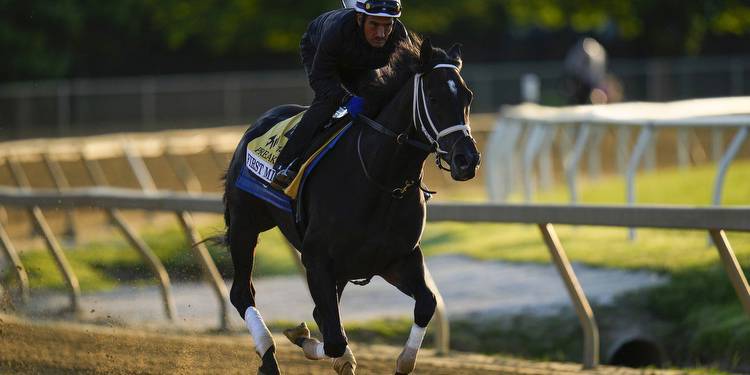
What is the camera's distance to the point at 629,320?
9.30m

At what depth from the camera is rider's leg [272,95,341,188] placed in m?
6.53

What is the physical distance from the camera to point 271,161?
6969mm

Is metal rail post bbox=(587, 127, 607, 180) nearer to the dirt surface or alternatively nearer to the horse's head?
the dirt surface

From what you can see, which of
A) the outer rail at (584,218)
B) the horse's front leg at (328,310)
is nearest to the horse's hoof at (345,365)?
the horse's front leg at (328,310)

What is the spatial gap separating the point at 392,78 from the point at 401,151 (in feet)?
1.26

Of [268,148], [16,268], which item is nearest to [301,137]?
[268,148]

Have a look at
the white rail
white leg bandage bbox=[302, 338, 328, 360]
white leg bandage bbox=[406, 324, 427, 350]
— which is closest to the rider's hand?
white leg bandage bbox=[406, 324, 427, 350]

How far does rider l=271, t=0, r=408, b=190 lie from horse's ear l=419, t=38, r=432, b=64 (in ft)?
1.15

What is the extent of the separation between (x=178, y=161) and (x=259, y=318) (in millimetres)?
10429

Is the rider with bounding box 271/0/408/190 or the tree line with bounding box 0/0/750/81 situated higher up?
the rider with bounding box 271/0/408/190

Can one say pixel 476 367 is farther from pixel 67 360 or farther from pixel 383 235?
pixel 67 360

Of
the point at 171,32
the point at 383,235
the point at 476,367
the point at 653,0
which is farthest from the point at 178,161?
the point at 653,0

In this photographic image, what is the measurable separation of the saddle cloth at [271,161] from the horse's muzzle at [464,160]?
102 cm

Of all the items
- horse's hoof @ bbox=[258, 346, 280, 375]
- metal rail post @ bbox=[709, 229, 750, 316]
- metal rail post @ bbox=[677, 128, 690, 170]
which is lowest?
metal rail post @ bbox=[677, 128, 690, 170]
